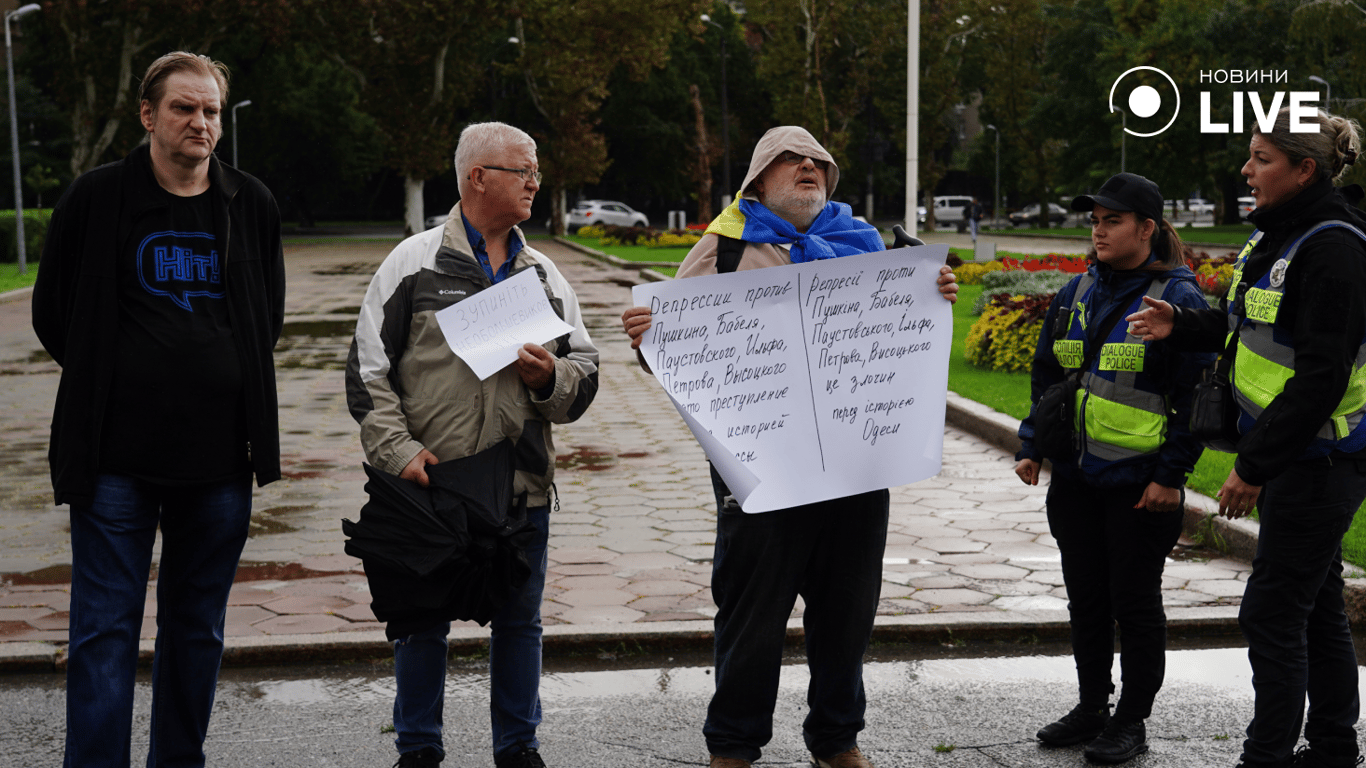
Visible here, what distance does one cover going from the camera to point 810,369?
13.1 feet

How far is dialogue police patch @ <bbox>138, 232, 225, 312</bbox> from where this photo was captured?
344cm

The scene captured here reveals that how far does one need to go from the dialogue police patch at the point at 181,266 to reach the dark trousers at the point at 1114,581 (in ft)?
8.79

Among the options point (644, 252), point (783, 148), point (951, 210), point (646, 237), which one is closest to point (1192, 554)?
point (783, 148)

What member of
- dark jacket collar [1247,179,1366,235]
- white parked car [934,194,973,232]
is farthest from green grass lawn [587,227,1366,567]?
white parked car [934,194,973,232]

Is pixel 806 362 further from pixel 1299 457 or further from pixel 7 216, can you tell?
pixel 7 216

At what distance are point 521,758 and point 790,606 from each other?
3.04 ft

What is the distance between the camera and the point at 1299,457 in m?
3.69

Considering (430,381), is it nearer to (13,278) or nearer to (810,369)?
(810,369)

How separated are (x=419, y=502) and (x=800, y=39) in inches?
2399

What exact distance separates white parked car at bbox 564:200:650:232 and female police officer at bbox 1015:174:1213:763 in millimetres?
52581

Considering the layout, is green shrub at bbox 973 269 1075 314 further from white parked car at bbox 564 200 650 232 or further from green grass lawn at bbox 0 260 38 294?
white parked car at bbox 564 200 650 232

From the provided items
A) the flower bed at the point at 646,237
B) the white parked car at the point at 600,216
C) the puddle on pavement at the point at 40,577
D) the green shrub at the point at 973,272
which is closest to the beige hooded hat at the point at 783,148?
the puddle on pavement at the point at 40,577

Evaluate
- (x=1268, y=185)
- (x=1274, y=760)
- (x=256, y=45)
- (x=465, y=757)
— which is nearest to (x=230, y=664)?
(x=465, y=757)

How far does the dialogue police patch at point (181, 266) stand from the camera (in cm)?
344
